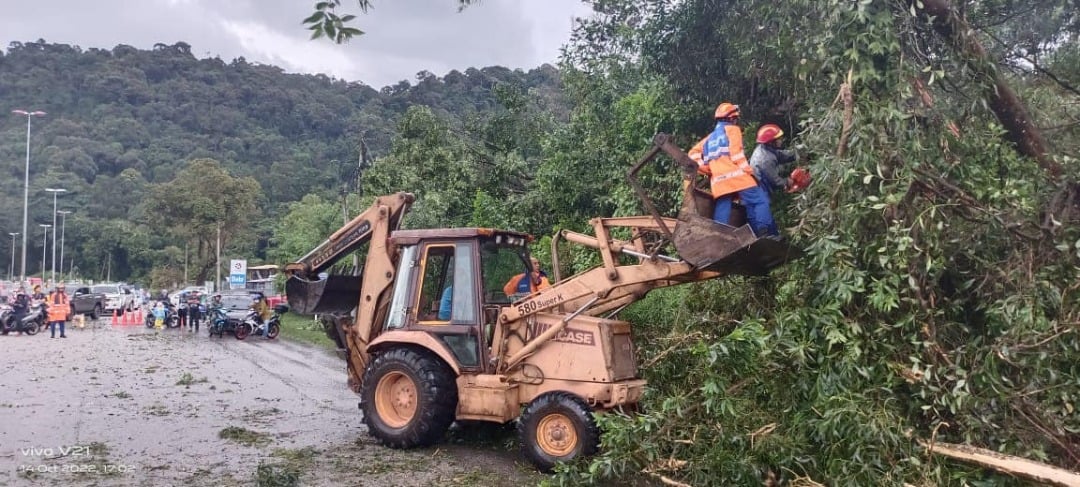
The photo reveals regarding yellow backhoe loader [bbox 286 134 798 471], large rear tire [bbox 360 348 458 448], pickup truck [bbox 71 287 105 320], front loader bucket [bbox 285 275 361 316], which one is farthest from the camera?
pickup truck [bbox 71 287 105 320]

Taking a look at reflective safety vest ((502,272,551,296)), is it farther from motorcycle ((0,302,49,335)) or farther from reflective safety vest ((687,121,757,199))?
motorcycle ((0,302,49,335))

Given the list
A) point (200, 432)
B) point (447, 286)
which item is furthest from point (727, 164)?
point (200, 432)

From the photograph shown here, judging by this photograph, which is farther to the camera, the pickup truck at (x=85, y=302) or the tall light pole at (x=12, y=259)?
the tall light pole at (x=12, y=259)

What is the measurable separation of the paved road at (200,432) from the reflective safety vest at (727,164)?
9.47ft

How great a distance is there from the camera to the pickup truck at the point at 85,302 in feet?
110

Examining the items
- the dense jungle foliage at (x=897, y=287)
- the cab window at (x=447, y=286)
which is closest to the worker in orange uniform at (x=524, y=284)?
the cab window at (x=447, y=286)

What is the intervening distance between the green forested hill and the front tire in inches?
1371

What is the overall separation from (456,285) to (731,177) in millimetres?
3030

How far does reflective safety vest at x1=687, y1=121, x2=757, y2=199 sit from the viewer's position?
21.0 feet

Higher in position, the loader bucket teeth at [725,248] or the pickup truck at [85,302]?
the loader bucket teeth at [725,248]

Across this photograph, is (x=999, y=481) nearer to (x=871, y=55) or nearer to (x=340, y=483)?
(x=871, y=55)

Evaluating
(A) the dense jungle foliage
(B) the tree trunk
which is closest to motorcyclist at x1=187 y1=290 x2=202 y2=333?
(A) the dense jungle foliage

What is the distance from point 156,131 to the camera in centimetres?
9631

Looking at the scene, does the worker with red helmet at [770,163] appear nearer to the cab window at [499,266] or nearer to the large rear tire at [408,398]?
the cab window at [499,266]
